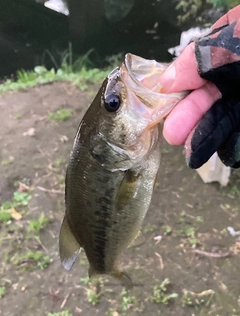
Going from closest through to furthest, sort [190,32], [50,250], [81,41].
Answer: [50,250] < [190,32] < [81,41]

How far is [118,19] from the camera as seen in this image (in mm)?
9766

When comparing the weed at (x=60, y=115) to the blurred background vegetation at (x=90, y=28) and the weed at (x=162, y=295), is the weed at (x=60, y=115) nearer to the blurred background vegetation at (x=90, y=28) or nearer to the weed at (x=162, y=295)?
the weed at (x=162, y=295)

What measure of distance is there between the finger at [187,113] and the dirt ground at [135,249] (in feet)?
6.75

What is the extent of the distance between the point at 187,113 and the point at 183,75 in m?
0.13

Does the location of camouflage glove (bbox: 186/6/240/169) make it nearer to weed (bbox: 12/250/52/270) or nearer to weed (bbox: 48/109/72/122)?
weed (bbox: 12/250/52/270)

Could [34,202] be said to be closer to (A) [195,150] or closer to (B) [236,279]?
(B) [236,279]

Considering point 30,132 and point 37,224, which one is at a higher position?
point 30,132

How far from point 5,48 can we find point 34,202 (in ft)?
18.1

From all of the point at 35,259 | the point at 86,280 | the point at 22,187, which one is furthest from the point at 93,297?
the point at 22,187

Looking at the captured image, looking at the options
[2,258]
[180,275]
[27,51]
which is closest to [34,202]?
[2,258]

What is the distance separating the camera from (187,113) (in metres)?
1.50

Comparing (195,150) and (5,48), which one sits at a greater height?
(195,150)

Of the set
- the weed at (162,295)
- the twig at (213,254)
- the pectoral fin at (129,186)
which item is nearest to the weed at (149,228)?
the twig at (213,254)

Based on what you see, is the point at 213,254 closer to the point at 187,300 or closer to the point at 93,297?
the point at 187,300
